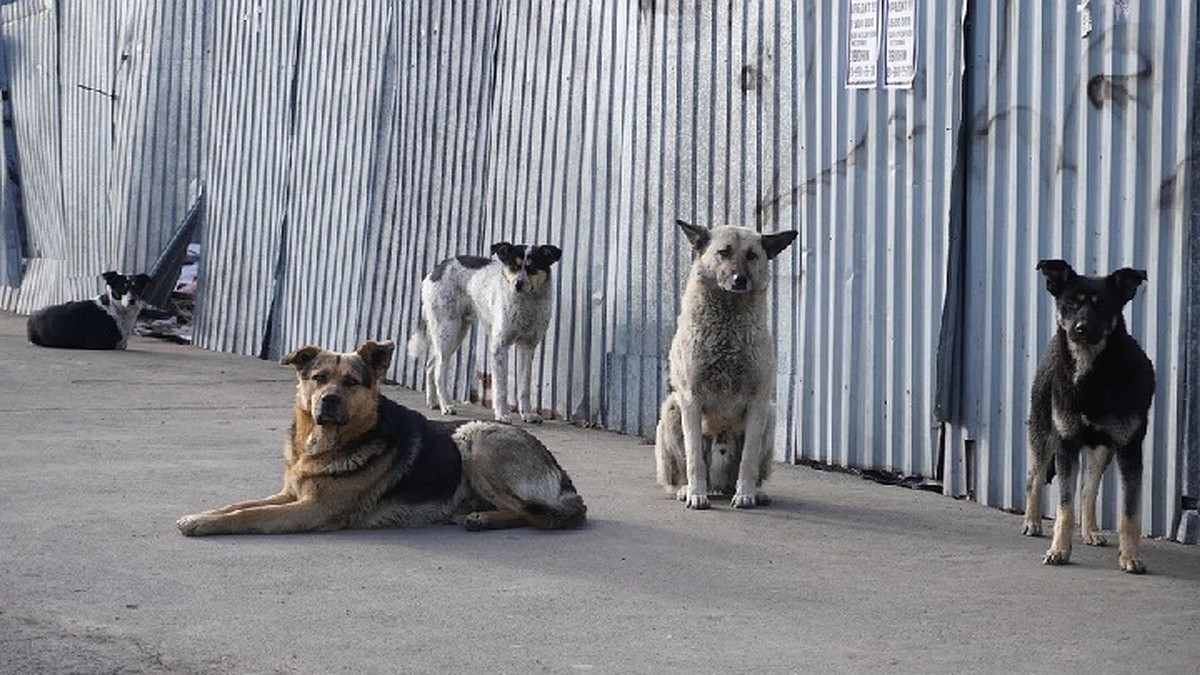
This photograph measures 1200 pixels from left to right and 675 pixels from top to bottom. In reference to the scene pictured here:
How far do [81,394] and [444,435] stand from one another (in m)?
6.03

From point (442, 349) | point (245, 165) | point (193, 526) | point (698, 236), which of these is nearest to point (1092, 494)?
point (698, 236)

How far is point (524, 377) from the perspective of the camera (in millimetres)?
13070

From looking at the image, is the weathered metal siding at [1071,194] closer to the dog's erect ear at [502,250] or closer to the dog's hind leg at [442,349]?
the dog's erect ear at [502,250]

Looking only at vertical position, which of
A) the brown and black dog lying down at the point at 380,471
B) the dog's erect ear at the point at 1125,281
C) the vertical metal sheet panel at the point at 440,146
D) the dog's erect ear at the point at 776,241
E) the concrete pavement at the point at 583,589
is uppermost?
the vertical metal sheet panel at the point at 440,146

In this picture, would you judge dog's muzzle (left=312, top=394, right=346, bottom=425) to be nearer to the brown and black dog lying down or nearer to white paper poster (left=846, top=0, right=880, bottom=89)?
the brown and black dog lying down

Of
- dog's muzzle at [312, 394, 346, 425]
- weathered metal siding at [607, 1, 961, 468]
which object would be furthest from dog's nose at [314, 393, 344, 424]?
weathered metal siding at [607, 1, 961, 468]

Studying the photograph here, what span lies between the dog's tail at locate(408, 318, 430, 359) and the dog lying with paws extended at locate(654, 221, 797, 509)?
15.1ft

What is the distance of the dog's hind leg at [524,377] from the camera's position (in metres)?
12.9

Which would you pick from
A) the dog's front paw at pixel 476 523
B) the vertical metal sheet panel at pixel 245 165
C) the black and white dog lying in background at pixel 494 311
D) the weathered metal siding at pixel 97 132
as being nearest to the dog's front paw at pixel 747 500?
the dog's front paw at pixel 476 523

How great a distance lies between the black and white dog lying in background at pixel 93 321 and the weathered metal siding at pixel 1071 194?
10.1 metres

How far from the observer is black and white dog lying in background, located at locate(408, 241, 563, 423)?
1274 cm

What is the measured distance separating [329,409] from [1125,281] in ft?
11.3

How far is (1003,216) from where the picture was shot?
916 cm

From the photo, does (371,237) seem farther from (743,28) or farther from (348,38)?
(743,28)
